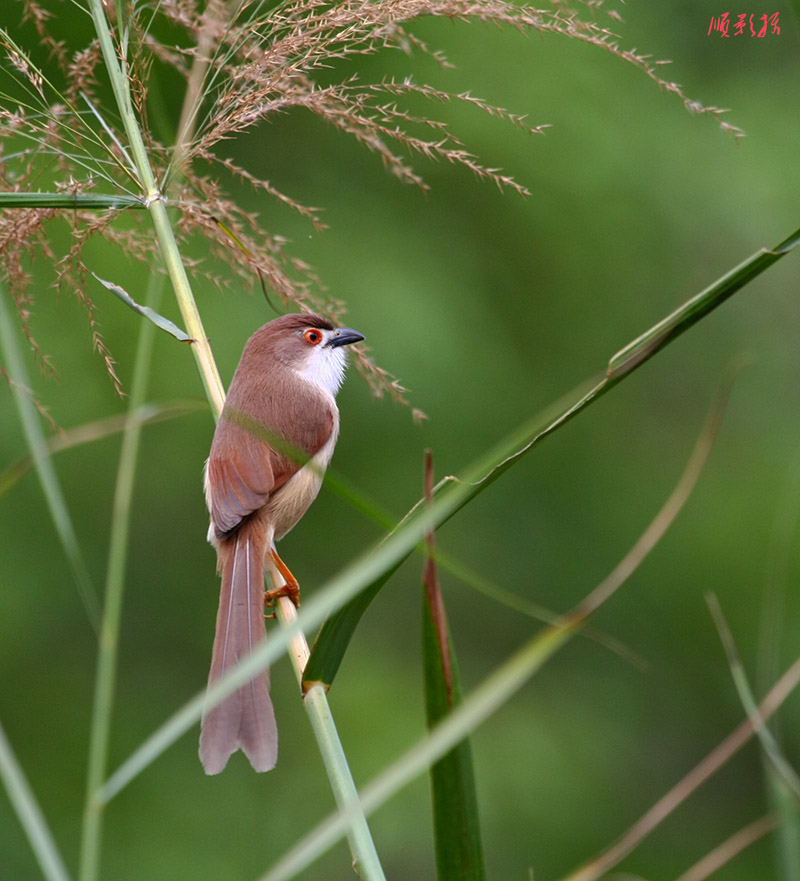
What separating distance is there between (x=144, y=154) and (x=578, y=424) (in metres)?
5.94

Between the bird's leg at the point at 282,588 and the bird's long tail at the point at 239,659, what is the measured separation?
0.13 metres

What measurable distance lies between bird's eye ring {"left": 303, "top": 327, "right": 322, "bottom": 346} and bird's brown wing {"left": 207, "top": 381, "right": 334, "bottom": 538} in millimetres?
460

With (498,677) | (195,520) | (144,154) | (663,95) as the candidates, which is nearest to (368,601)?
(498,677)

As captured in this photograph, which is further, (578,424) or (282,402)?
(578,424)

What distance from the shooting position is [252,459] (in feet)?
10.5

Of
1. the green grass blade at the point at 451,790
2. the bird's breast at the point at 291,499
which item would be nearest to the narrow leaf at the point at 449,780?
the green grass blade at the point at 451,790

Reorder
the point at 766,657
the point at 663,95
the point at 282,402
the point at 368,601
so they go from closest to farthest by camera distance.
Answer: the point at 766,657
the point at 368,601
the point at 282,402
the point at 663,95

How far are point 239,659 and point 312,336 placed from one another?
6.46ft

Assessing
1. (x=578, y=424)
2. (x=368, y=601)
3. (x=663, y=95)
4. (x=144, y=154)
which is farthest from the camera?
(x=578, y=424)

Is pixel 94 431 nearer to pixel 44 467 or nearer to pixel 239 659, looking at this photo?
pixel 44 467

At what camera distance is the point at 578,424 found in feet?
26.3

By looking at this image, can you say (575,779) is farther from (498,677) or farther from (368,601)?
(498,677)

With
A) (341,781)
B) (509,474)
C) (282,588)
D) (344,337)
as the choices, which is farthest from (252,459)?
(509,474)

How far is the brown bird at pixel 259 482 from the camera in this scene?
1923 millimetres
